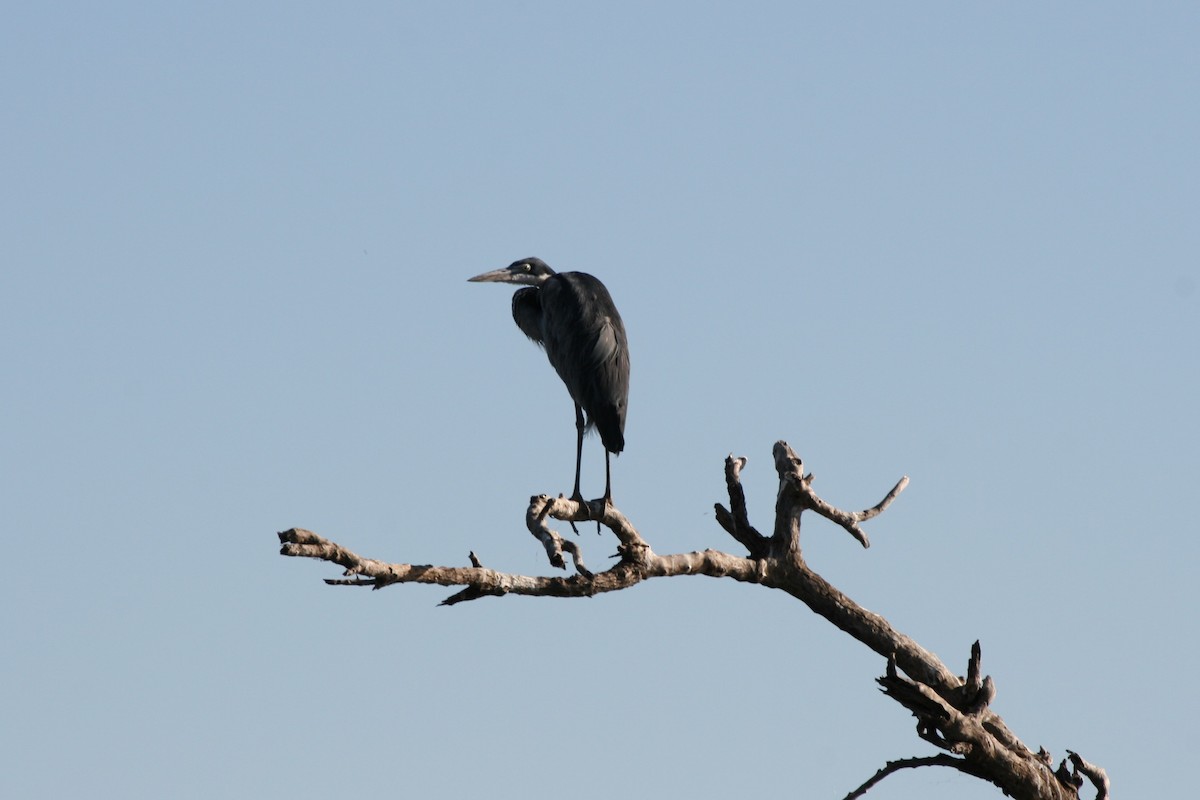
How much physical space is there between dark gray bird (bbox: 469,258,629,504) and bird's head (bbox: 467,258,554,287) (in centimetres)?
46

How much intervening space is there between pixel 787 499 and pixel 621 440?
300cm

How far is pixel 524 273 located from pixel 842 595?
5788 millimetres

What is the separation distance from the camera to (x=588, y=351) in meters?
12.2

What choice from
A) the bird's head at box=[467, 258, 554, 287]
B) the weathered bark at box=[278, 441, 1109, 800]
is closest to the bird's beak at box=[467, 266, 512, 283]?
the bird's head at box=[467, 258, 554, 287]

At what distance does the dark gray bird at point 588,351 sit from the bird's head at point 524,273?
1.52 ft

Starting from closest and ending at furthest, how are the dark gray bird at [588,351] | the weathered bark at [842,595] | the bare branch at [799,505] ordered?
the weathered bark at [842,595] < the bare branch at [799,505] < the dark gray bird at [588,351]

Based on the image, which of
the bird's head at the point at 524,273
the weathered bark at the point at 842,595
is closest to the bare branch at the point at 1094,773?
the weathered bark at the point at 842,595

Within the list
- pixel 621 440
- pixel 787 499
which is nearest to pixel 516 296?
pixel 621 440

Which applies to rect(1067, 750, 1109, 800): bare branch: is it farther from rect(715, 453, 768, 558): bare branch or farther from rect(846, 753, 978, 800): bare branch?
rect(715, 453, 768, 558): bare branch

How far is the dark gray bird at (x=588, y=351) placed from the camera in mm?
11914

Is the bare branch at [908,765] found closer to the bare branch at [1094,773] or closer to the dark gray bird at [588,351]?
the bare branch at [1094,773]

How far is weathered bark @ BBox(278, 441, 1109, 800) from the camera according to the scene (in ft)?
26.6

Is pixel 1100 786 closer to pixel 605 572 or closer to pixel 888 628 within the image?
pixel 888 628

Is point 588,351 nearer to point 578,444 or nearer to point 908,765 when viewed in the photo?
point 578,444
